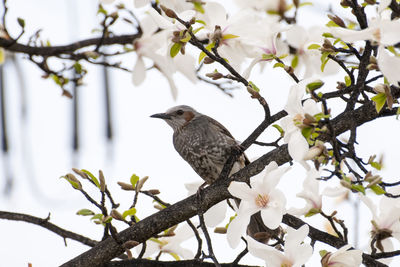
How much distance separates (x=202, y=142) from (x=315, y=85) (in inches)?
85.7

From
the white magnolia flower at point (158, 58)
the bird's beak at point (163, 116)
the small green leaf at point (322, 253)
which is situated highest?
the bird's beak at point (163, 116)

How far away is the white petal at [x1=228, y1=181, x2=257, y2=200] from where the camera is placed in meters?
2.25

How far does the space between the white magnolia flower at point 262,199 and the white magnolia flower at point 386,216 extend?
34 centimetres

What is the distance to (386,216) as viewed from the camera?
7.59ft

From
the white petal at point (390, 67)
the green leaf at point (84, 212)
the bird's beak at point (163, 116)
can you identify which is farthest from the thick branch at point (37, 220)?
the white petal at point (390, 67)

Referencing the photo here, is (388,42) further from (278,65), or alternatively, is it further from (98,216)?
(98,216)

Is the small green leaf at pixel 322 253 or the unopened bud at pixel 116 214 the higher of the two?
the unopened bud at pixel 116 214

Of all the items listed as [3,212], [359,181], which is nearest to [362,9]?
[359,181]

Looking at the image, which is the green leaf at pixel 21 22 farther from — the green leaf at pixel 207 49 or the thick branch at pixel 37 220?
the green leaf at pixel 207 49

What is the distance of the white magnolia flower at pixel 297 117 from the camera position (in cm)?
204

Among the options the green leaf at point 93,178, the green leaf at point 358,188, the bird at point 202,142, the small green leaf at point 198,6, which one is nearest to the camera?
the green leaf at point 358,188

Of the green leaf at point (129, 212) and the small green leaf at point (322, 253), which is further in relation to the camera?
the green leaf at point (129, 212)

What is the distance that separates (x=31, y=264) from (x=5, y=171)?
0.79 m

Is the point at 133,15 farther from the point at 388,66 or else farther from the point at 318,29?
the point at 388,66
